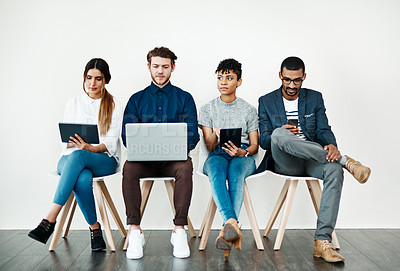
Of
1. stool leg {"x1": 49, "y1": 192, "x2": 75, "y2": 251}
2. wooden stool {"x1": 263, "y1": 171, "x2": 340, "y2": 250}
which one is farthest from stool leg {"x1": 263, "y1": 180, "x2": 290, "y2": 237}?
stool leg {"x1": 49, "y1": 192, "x2": 75, "y2": 251}

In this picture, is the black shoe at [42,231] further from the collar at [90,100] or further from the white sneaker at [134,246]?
the collar at [90,100]

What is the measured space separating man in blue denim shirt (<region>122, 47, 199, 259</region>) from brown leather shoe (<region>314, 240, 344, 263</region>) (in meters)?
0.77

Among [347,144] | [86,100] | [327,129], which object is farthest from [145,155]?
[347,144]

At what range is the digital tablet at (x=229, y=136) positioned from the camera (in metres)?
2.44

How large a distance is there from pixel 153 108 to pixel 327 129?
1.20 metres

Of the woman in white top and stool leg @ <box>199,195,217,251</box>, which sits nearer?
the woman in white top

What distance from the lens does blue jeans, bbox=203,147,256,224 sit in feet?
7.58

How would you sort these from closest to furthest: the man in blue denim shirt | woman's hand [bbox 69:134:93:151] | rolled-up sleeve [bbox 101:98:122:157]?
the man in blue denim shirt
woman's hand [bbox 69:134:93:151]
rolled-up sleeve [bbox 101:98:122:157]

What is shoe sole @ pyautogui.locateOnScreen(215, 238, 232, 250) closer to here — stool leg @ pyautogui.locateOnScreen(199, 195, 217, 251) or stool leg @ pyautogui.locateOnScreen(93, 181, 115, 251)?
stool leg @ pyautogui.locateOnScreen(199, 195, 217, 251)

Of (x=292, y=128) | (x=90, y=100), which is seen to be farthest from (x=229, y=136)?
(x=90, y=100)

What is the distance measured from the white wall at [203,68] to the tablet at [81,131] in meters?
0.74

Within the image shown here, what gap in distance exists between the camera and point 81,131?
2.47 meters

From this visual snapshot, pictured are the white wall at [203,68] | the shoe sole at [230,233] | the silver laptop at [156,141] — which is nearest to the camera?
the shoe sole at [230,233]

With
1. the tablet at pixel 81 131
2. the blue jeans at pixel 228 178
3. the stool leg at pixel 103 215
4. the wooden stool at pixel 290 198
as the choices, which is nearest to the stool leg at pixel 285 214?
the wooden stool at pixel 290 198
